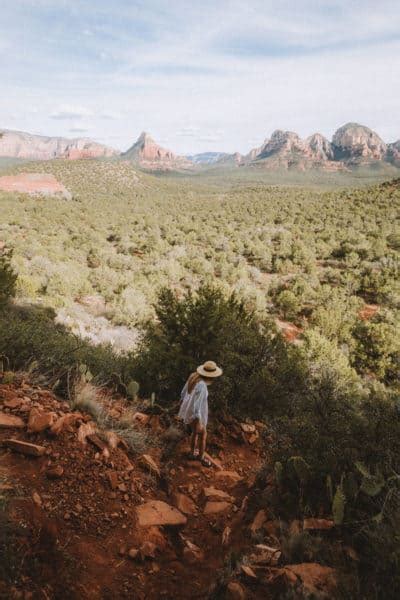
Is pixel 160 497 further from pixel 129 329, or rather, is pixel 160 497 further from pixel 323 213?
pixel 323 213

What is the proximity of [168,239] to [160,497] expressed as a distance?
3289 centimetres

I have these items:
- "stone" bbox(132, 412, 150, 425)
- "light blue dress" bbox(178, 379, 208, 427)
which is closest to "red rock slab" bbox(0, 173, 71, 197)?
"stone" bbox(132, 412, 150, 425)

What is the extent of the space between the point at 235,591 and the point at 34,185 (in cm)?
7607

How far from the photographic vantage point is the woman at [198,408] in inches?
198

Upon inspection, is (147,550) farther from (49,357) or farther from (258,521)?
(49,357)

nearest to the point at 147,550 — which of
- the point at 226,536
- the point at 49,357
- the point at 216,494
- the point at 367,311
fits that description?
the point at 226,536

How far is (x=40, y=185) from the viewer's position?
66.7 meters

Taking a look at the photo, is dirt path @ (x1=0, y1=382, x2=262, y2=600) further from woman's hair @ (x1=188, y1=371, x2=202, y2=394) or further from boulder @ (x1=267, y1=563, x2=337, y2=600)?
woman's hair @ (x1=188, y1=371, x2=202, y2=394)

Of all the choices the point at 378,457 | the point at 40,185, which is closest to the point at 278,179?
the point at 40,185

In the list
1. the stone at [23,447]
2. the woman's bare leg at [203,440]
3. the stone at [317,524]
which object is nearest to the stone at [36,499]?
the stone at [23,447]

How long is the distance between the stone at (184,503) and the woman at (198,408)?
0.91 meters

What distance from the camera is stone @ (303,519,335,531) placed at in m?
2.97

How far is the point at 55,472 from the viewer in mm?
3428

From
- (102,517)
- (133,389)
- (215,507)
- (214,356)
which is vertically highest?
(214,356)
